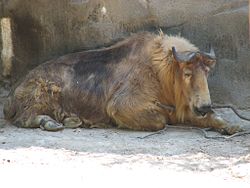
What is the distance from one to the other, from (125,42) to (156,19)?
522mm

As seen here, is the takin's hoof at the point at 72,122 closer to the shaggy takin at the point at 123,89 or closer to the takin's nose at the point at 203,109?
the shaggy takin at the point at 123,89

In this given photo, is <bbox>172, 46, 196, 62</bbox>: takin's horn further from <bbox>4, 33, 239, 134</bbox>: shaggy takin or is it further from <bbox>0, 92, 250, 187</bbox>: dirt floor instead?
<bbox>0, 92, 250, 187</bbox>: dirt floor

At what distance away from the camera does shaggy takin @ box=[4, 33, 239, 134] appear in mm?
6688

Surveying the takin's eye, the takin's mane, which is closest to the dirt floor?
the takin's mane

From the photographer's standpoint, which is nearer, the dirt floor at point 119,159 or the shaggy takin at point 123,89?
the dirt floor at point 119,159

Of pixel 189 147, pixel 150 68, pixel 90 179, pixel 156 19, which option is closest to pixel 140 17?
pixel 156 19

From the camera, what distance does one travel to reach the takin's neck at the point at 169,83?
6852 millimetres

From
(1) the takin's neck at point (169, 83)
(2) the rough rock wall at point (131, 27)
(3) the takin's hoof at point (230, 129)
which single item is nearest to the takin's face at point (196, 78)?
(1) the takin's neck at point (169, 83)

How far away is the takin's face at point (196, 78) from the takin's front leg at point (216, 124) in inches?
4.1

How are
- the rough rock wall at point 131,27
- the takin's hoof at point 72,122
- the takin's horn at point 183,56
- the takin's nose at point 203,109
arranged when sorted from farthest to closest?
the rough rock wall at point 131,27
the takin's hoof at point 72,122
the takin's horn at point 183,56
the takin's nose at point 203,109

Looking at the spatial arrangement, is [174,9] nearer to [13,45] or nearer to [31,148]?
[13,45]

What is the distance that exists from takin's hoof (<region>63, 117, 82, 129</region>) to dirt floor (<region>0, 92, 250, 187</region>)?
0.16m

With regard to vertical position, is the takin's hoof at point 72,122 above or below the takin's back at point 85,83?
below

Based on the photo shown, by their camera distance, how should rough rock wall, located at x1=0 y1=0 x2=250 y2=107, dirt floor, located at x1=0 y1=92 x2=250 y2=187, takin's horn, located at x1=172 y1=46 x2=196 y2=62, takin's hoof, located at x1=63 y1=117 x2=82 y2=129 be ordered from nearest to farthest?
dirt floor, located at x1=0 y1=92 x2=250 y2=187 → takin's horn, located at x1=172 y1=46 x2=196 y2=62 → takin's hoof, located at x1=63 y1=117 x2=82 y2=129 → rough rock wall, located at x1=0 y1=0 x2=250 y2=107
